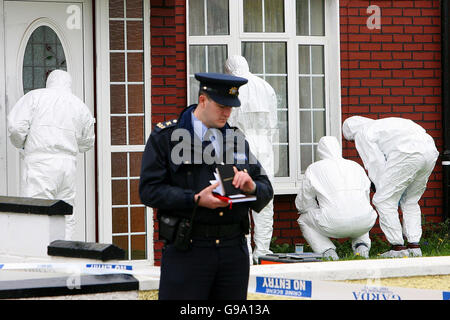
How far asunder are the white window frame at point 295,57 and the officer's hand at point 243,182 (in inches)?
176

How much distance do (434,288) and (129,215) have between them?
3.29 metres

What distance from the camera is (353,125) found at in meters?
7.48

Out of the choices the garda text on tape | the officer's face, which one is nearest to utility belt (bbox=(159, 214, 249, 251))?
the officer's face

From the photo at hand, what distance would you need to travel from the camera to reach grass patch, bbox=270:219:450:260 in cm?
741

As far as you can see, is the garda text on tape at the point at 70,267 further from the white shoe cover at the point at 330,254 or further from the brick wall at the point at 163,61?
the white shoe cover at the point at 330,254

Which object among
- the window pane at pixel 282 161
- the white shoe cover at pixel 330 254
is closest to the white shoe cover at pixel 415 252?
the white shoe cover at pixel 330 254

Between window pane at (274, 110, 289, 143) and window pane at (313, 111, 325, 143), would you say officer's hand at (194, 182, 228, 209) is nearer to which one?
window pane at (274, 110, 289, 143)

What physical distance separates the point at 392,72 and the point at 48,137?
150 inches

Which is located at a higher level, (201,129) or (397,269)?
(201,129)

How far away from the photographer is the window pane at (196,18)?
7.87 meters

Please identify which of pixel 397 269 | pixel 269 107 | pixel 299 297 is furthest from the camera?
pixel 269 107
